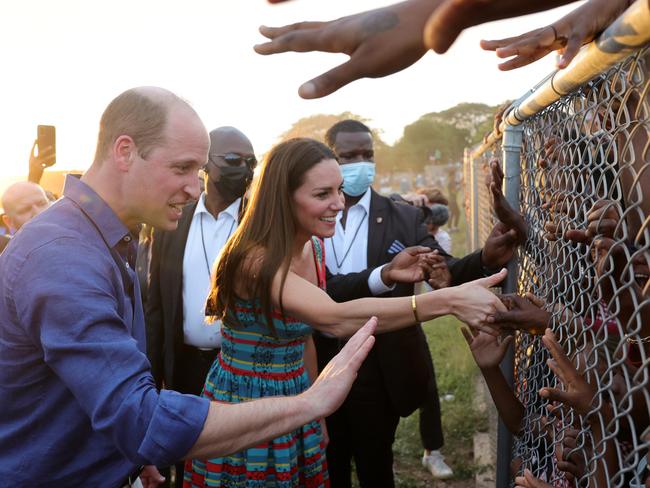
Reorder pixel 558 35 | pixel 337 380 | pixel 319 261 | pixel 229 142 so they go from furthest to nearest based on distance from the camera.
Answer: pixel 229 142 < pixel 319 261 < pixel 337 380 < pixel 558 35

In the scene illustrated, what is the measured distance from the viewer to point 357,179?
12.2 ft

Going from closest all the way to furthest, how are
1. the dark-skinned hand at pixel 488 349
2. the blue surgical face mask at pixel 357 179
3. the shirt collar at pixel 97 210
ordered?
the shirt collar at pixel 97 210
the dark-skinned hand at pixel 488 349
the blue surgical face mask at pixel 357 179

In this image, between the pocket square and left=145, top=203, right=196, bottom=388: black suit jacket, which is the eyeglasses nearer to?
left=145, top=203, right=196, bottom=388: black suit jacket

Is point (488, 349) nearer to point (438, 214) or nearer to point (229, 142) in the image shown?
point (229, 142)

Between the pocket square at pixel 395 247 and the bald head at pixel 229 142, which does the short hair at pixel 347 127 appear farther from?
the pocket square at pixel 395 247

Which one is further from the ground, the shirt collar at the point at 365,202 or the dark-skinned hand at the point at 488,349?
the shirt collar at the point at 365,202

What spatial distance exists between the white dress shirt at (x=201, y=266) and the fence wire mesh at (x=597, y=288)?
1.87 meters

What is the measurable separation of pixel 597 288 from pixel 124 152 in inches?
56.0

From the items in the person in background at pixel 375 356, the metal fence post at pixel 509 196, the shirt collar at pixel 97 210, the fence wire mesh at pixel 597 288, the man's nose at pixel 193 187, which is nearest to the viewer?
the fence wire mesh at pixel 597 288

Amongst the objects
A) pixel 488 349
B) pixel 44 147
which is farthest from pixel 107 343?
pixel 44 147

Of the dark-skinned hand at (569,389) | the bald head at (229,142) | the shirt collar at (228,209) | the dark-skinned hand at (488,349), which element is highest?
the bald head at (229,142)

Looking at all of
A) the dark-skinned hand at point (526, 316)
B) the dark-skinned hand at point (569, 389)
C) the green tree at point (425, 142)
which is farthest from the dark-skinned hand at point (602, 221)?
the green tree at point (425, 142)

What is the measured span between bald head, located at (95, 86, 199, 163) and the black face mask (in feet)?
6.13

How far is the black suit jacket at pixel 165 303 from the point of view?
3.51m
